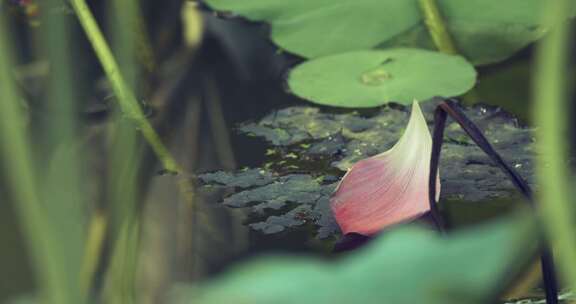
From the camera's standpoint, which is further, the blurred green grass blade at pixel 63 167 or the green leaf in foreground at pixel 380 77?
the green leaf in foreground at pixel 380 77

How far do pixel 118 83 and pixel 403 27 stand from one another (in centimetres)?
54

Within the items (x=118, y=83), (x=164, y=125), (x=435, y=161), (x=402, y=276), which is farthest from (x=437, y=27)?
(x=402, y=276)

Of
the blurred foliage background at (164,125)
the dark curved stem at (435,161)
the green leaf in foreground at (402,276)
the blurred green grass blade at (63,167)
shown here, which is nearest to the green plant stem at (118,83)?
the blurred foliage background at (164,125)

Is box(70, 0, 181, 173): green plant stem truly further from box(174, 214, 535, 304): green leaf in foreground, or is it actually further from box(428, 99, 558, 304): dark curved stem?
box(174, 214, 535, 304): green leaf in foreground

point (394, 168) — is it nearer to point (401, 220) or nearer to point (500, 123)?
point (401, 220)

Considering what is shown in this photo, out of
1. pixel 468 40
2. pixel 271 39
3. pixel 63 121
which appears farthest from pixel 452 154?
pixel 63 121

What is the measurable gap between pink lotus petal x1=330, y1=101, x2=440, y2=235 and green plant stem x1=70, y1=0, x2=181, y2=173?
287 mm

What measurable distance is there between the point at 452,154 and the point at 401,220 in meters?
0.31

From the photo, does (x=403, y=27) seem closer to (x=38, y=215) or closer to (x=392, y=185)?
(x=392, y=185)

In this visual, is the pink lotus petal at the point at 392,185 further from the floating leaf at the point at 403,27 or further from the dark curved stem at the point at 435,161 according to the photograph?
the floating leaf at the point at 403,27

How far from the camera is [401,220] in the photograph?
107cm

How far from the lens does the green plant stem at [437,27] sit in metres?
1.63

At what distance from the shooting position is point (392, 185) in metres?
1.06

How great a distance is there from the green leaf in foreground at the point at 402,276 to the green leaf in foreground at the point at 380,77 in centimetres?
108
